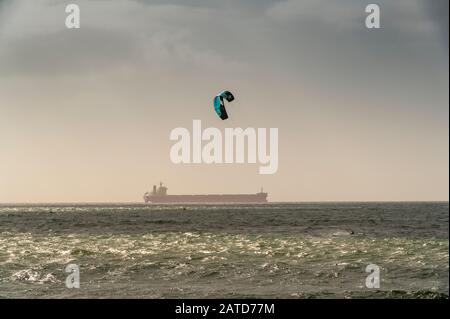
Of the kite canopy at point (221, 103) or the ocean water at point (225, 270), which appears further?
the kite canopy at point (221, 103)

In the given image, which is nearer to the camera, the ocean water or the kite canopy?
the ocean water

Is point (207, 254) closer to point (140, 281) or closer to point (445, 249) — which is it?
point (140, 281)

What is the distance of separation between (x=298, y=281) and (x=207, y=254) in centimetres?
1080

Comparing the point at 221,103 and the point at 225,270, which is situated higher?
the point at 221,103

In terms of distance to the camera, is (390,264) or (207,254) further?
(207,254)

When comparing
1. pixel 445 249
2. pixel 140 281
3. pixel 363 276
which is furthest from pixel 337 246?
pixel 140 281

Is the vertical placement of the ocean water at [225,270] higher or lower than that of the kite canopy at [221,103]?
lower

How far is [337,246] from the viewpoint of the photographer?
39062 millimetres

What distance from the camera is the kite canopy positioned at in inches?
1003

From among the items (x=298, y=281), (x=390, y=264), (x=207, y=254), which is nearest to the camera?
(x=298, y=281)

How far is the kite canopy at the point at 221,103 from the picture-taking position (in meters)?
25.5

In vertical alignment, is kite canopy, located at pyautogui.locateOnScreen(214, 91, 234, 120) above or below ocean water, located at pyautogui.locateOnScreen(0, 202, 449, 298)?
above

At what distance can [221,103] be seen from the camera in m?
26.4
